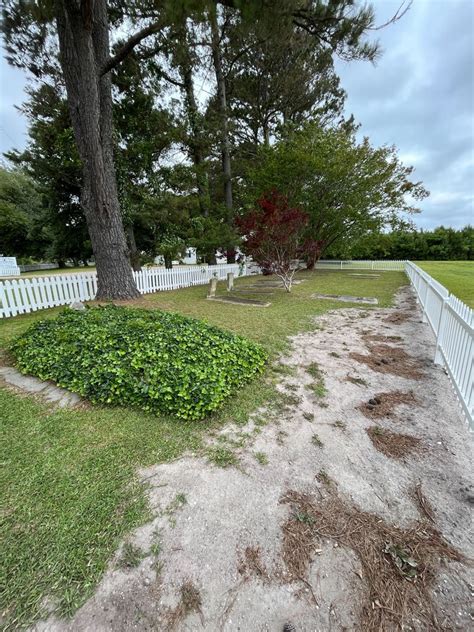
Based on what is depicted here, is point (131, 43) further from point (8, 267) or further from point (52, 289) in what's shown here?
point (8, 267)

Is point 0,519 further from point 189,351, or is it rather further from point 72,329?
point 72,329

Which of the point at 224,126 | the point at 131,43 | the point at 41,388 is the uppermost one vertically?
the point at 224,126

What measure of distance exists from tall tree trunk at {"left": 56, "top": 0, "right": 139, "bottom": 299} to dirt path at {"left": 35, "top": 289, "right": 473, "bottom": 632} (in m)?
6.43

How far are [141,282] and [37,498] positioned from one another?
8598 mm

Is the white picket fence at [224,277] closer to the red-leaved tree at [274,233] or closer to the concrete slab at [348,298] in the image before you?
the concrete slab at [348,298]

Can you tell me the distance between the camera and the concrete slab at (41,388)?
2729mm

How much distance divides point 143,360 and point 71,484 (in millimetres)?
1224

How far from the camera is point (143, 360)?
2.78m

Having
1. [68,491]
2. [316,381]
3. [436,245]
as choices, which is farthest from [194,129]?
[436,245]

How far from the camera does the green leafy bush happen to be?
253 centimetres

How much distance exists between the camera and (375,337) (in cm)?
474

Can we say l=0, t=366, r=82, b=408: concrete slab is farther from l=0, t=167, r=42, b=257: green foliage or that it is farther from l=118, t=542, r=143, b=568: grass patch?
l=0, t=167, r=42, b=257: green foliage

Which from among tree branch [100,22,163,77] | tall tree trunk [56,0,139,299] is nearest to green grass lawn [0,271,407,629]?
tall tree trunk [56,0,139,299]

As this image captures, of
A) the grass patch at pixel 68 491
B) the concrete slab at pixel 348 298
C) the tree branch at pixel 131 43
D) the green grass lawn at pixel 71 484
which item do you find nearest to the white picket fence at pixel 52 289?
the green grass lawn at pixel 71 484
